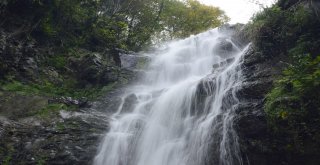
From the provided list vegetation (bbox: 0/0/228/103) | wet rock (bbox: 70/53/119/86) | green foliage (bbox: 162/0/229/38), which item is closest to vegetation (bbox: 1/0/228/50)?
vegetation (bbox: 0/0/228/103)

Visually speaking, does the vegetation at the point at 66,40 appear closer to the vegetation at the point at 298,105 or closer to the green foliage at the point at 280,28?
the green foliage at the point at 280,28

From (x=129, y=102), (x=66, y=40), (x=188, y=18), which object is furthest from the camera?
(x=188, y=18)

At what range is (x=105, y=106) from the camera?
10.5 metres

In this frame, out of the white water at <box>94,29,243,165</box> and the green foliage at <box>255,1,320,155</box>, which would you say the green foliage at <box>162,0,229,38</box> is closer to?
the white water at <box>94,29,243,165</box>

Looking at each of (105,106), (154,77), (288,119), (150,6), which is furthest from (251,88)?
(150,6)

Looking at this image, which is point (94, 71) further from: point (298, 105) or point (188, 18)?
point (188, 18)

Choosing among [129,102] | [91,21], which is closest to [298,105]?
[129,102]

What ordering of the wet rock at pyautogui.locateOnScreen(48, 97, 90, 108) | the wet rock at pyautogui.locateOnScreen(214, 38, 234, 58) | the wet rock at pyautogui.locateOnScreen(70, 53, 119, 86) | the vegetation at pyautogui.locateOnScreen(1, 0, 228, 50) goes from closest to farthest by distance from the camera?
the wet rock at pyautogui.locateOnScreen(48, 97, 90, 108) < the wet rock at pyautogui.locateOnScreen(70, 53, 119, 86) < the vegetation at pyautogui.locateOnScreen(1, 0, 228, 50) < the wet rock at pyautogui.locateOnScreen(214, 38, 234, 58)

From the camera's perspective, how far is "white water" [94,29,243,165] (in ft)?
23.5

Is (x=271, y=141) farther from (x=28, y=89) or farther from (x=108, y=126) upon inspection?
(x=28, y=89)

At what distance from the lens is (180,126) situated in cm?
852

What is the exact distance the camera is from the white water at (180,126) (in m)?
7.16

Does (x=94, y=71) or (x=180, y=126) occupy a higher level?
(x=94, y=71)

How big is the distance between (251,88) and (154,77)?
586 cm
